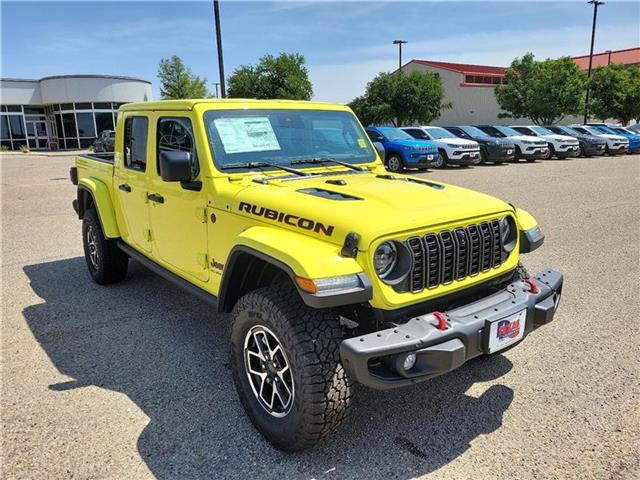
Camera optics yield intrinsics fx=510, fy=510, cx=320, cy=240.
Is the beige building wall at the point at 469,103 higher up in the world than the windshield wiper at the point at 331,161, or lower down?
higher up

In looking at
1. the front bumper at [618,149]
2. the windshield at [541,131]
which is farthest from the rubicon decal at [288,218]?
Answer: the front bumper at [618,149]

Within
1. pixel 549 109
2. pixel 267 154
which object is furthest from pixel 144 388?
pixel 549 109

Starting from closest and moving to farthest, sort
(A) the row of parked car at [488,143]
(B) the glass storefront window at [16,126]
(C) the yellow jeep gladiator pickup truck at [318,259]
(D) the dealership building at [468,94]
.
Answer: (C) the yellow jeep gladiator pickup truck at [318,259]
(A) the row of parked car at [488,143]
(B) the glass storefront window at [16,126]
(D) the dealership building at [468,94]

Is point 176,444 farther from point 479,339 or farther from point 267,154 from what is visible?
point 267,154

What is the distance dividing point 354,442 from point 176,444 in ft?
3.36

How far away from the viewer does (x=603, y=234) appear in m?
7.88

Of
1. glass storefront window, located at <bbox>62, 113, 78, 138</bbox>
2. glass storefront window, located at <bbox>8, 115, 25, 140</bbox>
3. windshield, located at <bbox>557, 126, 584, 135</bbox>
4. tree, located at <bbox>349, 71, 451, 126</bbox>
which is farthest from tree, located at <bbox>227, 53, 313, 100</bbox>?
glass storefront window, located at <bbox>8, 115, 25, 140</bbox>

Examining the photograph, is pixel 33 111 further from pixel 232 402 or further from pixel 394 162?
pixel 232 402

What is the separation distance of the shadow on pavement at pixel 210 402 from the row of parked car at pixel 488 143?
35.3 feet

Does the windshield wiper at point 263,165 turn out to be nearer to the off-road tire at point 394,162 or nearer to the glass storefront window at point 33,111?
the off-road tire at point 394,162

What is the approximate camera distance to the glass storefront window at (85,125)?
4016cm

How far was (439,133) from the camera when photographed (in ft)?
64.3

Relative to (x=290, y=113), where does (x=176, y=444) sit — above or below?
below

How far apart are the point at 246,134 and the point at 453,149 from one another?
49.9 feet
